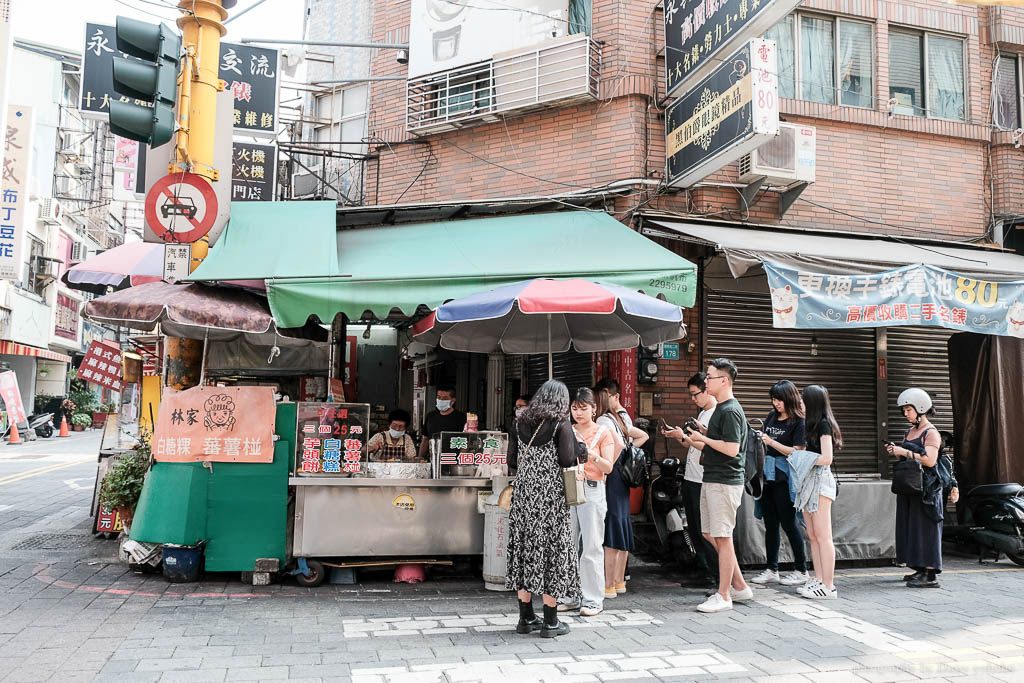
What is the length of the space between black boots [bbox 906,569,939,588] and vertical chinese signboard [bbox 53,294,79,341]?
40000mm

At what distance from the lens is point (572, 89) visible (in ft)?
33.0

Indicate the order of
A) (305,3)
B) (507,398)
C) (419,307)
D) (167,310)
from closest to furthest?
(167,310) < (419,307) < (507,398) < (305,3)

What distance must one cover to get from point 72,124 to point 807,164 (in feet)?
120

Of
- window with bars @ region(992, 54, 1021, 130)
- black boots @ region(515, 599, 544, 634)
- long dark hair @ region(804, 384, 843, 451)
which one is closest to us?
black boots @ region(515, 599, 544, 634)

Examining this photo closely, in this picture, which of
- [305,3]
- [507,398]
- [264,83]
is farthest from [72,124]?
[507,398]

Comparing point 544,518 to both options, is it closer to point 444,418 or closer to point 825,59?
point 444,418

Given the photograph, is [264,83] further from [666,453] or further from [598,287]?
[666,453]

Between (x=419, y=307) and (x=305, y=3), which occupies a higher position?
(x=305, y=3)

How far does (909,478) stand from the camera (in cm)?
775

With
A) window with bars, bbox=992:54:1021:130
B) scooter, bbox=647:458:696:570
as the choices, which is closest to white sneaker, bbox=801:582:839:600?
scooter, bbox=647:458:696:570

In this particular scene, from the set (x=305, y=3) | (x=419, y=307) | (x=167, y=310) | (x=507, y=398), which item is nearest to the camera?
(x=167, y=310)

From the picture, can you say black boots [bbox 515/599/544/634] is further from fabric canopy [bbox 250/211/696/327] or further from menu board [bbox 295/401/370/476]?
fabric canopy [bbox 250/211/696/327]

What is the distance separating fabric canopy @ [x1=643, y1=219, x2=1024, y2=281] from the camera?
8258 mm

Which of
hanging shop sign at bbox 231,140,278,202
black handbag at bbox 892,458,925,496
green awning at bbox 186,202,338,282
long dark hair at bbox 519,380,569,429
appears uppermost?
hanging shop sign at bbox 231,140,278,202
